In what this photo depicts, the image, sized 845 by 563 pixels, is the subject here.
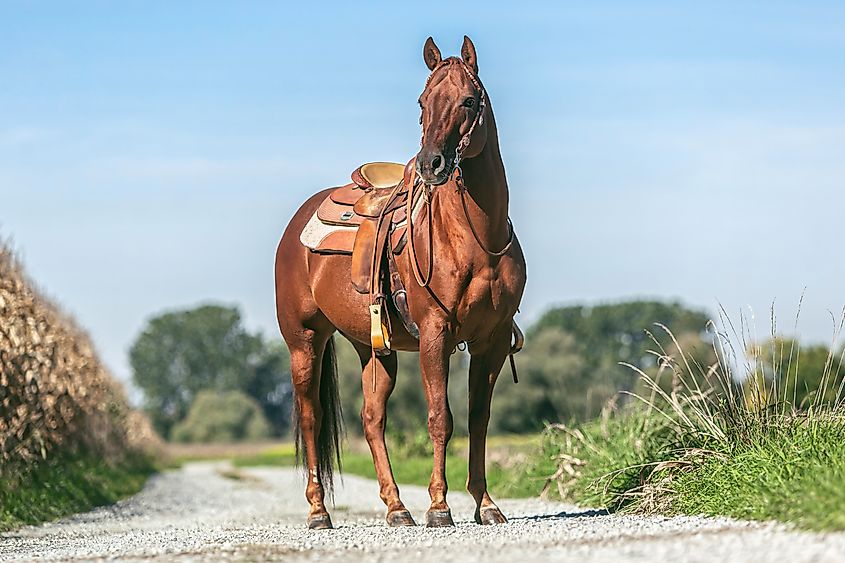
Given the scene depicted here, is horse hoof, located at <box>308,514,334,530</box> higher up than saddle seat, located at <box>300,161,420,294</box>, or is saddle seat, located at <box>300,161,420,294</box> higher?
saddle seat, located at <box>300,161,420,294</box>

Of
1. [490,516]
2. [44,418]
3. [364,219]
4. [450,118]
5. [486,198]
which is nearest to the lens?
[450,118]

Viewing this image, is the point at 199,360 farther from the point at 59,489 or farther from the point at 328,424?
the point at 328,424

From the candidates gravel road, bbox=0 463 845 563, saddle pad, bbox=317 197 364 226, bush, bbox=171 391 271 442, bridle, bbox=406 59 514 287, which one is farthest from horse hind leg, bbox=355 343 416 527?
bush, bbox=171 391 271 442

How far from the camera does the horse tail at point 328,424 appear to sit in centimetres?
1083

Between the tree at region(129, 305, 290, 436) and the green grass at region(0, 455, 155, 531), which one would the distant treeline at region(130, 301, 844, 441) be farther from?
the green grass at region(0, 455, 155, 531)

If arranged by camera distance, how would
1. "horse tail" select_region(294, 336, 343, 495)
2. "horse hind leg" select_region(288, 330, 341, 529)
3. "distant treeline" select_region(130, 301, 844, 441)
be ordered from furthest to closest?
"distant treeline" select_region(130, 301, 844, 441)
"horse tail" select_region(294, 336, 343, 495)
"horse hind leg" select_region(288, 330, 341, 529)

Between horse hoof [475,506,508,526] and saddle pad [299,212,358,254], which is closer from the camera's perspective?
horse hoof [475,506,508,526]

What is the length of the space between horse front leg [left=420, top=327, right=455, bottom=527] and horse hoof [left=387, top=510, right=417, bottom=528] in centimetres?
48

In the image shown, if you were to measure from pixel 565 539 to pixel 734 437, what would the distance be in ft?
9.74

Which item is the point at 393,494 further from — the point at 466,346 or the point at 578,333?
the point at 578,333

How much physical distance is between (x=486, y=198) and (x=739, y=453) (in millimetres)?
2674

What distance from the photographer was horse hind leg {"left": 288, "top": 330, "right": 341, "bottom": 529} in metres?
10.6

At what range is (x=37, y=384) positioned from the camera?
1472cm

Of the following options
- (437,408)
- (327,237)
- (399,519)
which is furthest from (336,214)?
(399,519)
